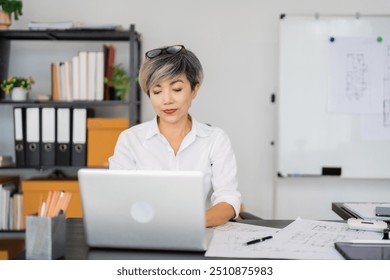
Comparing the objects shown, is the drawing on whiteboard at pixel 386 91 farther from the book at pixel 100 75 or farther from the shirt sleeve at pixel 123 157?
the shirt sleeve at pixel 123 157

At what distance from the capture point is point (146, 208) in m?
1.08

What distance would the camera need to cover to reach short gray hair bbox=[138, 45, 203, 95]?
163 centimetres

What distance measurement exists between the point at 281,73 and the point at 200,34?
0.56m

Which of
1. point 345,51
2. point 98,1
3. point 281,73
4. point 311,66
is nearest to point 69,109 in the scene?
point 98,1

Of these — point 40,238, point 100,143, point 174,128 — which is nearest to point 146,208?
point 40,238

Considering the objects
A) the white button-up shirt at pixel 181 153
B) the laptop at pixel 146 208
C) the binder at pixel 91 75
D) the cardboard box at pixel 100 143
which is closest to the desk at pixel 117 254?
the laptop at pixel 146 208

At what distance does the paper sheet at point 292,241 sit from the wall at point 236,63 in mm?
1732

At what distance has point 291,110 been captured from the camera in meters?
3.06

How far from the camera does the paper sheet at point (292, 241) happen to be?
109 cm

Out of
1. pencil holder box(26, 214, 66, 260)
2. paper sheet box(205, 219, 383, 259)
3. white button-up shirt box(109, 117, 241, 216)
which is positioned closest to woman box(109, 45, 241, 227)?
white button-up shirt box(109, 117, 241, 216)

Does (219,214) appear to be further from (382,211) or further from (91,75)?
(91,75)

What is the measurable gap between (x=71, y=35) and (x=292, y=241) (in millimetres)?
2122

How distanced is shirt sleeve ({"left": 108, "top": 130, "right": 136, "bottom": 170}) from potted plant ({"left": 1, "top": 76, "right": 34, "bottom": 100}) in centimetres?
135

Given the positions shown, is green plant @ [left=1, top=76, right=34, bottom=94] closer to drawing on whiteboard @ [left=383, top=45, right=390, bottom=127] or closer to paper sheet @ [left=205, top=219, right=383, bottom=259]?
paper sheet @ [left=205, top=219, right=383, bottom=259]
